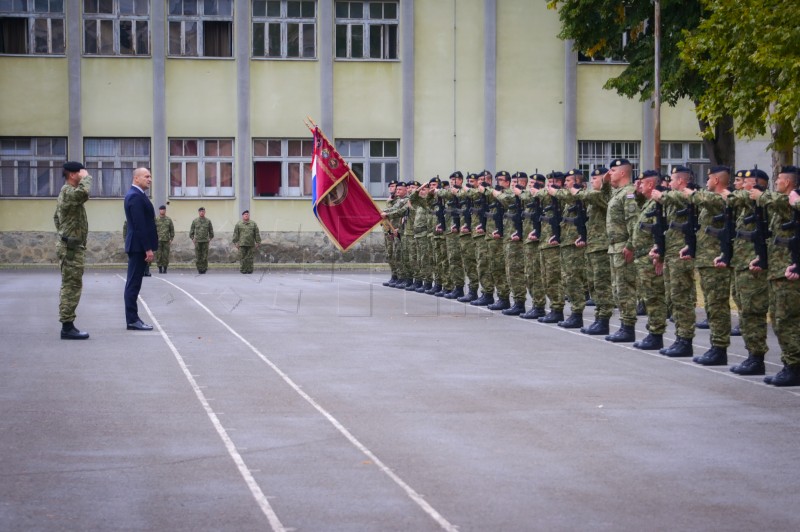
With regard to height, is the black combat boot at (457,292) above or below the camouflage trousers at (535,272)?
below

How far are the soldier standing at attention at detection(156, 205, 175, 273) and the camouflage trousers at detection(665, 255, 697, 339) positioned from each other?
2469 centimetres

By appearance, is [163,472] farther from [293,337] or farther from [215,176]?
[215,176]

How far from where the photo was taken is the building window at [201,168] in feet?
136

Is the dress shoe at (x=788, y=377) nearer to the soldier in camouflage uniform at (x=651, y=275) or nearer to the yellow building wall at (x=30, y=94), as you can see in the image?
the soldier in camouflage uniform at (x=651, y=275)

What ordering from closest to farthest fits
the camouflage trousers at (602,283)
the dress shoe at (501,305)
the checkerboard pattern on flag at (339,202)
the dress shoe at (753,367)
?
the dress shoe at (753,367)
the camouflage trousers at (602,283)
the dress shoe at (501,305)
the checkerboard pattern on flag at (339,202)

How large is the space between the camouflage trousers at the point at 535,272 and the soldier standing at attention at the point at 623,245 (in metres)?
2.79

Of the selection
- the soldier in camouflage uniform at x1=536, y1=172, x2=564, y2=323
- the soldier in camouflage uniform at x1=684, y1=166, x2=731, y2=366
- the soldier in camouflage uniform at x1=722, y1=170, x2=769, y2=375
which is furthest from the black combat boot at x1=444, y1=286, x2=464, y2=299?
the soldier in camouflage uniform at x1=722, y1=170, x2=769, y2=375

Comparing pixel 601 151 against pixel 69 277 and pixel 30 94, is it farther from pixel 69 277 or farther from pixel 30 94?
pixel 69 277

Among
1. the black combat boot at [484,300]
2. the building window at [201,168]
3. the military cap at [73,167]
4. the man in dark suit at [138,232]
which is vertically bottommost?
the black combat boot at [484,300]

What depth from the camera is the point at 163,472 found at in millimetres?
8016

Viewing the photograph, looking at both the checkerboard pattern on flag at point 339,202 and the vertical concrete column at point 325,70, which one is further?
the vertical concrete column at point 325,70

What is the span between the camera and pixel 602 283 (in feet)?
56.1

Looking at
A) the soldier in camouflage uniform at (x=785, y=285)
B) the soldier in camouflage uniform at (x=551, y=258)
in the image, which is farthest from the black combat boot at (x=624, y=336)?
the soldier in camouflage uniform at (x=785, y=285)

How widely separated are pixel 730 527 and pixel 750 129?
18003 mm
